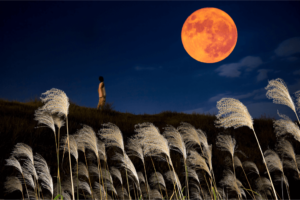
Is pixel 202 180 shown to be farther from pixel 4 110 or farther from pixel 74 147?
pixel 4 110

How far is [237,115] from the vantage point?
2.05 meters

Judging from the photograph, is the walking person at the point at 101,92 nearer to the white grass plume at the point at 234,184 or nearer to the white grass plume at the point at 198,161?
the white grass plume at the point at 234,184

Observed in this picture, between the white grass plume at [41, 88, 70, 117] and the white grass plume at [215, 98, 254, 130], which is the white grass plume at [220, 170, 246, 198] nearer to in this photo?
the white grass plume at [215, 98, 254, 130]

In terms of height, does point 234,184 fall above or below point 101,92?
below

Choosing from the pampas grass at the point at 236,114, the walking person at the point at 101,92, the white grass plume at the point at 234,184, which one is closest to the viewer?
the pampas grass at the point at 236,114

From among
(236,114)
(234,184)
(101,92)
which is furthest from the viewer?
(101,92)

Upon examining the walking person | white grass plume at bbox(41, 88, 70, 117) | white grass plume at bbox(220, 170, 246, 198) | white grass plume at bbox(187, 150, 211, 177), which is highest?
the walking person

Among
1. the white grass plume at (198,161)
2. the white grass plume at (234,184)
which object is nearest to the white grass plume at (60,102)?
the white grass plume at (198,161)

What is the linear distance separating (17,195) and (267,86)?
5.14 m

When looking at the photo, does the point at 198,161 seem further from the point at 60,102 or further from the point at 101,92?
the point at 101,92

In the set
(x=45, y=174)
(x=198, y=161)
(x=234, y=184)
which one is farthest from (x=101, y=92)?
(x=198, y=161)

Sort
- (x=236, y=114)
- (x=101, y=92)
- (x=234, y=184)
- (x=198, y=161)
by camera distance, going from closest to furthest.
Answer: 1. (x=236, y=114)
2. (x=198, y=161)
3. (x=234, y=184)
4. (x=101, y=92)

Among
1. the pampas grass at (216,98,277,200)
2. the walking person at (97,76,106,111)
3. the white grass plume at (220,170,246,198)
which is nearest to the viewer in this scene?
the pampas grass at (216,98,277,200)

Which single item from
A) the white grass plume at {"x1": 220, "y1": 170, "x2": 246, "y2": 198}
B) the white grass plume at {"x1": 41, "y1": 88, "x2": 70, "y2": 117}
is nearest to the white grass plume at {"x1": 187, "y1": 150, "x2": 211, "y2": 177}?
the white grass plume at {"x1": 220, "y1": 170, "x2": 246, "y2": 198}
